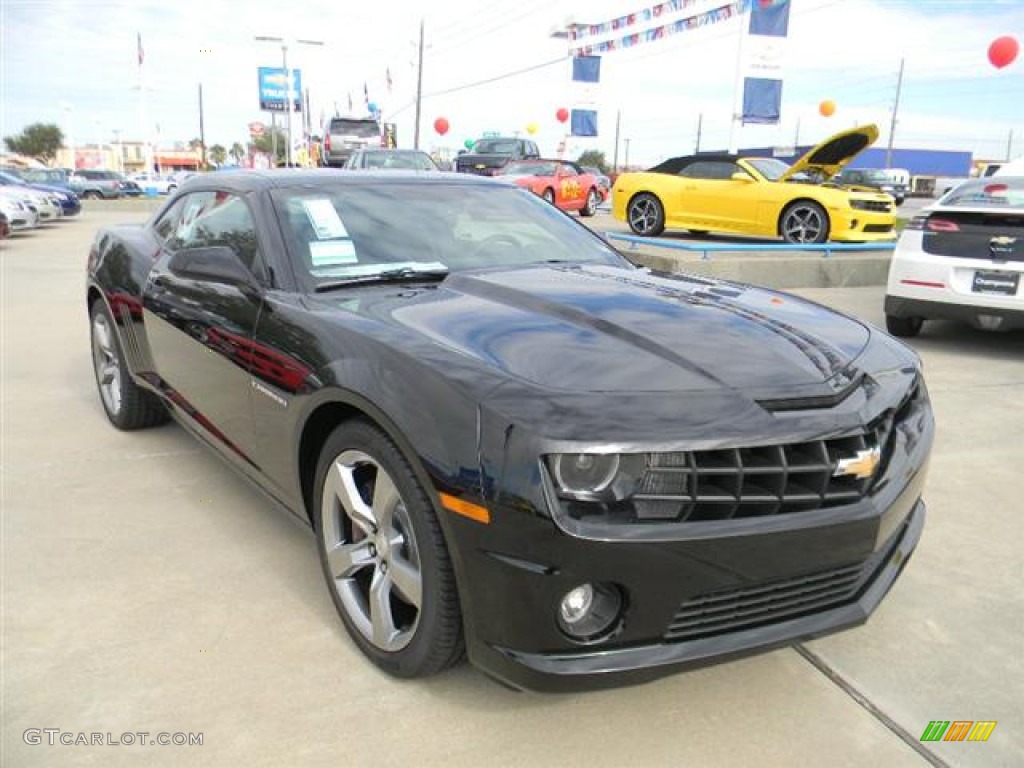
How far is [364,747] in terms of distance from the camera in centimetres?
205

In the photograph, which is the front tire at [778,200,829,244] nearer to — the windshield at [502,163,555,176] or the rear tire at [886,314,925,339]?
the rear tire at [886,314,925,339]

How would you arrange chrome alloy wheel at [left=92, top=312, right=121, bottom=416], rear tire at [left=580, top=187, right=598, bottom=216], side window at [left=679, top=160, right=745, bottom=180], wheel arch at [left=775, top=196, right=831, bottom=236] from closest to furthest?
chrome alloy wheel at [left=92, top=312, right=121, bottom=416] < wheel arch at [left=775, top=196, right=831, bottom=236] < side window at [left=679, top=160, right=745, bottom=180] < rear tire at [left=580, top=187, right=598, bottom=216]

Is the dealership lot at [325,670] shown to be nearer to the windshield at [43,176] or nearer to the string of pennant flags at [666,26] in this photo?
the string of pennant flags at [666,26]

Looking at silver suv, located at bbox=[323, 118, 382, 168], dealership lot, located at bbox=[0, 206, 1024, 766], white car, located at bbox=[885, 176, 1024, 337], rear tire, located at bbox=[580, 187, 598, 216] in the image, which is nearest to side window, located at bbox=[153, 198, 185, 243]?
dealership lot, located at bbox=[0, 206, 1024, 766]

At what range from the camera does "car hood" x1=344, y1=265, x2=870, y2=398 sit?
6.70 ft

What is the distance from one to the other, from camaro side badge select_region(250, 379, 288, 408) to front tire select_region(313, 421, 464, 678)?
0.26 meters

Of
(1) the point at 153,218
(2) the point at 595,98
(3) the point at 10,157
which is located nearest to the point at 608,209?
(2) the point at 595,98

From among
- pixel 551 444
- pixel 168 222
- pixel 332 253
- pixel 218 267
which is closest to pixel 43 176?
pixel 168 222

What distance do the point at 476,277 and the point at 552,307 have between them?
469 mm

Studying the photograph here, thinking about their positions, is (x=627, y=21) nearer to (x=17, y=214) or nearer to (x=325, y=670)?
(x=17, y=214)

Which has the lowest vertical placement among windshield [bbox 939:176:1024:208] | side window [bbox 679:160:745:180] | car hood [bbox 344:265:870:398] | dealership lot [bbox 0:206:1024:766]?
dealership lot [bbox 0:206:1024:766]

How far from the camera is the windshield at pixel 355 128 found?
1027 inches

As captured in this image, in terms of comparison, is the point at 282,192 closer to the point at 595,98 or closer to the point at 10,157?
the point at 595,98

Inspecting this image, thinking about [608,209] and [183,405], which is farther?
[608,209]
